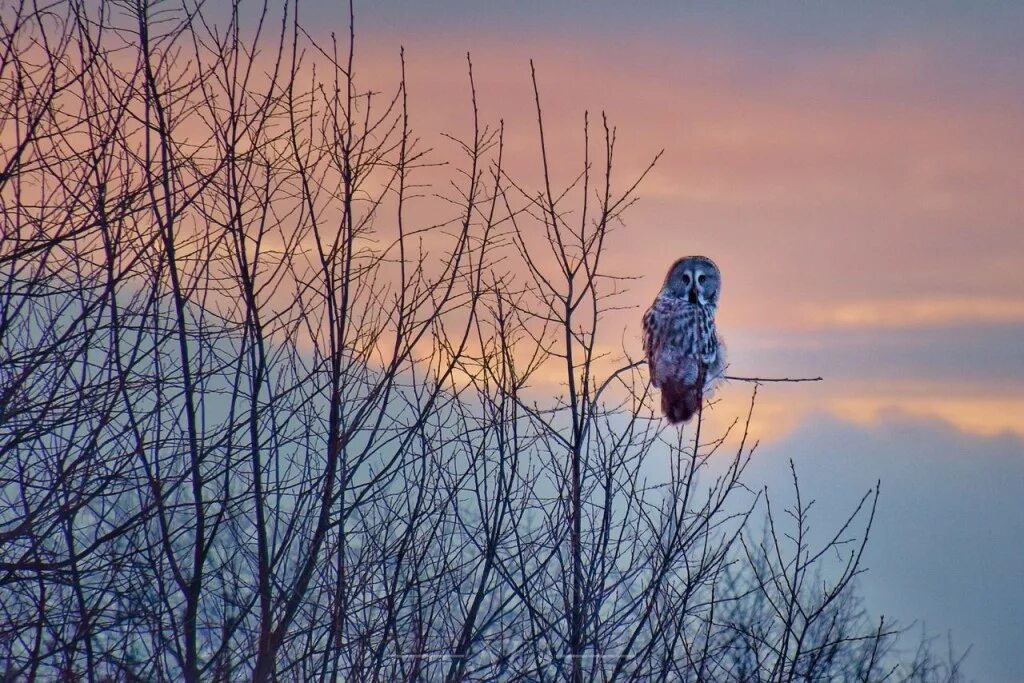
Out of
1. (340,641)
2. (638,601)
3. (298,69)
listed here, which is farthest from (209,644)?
(298,69)

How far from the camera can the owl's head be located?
11008 mm

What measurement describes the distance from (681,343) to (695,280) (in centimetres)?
112

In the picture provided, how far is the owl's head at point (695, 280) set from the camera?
36.1 ft

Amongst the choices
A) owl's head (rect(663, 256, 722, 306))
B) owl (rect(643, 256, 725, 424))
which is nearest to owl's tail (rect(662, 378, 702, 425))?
owl (rect(643, 256, 725, 424))

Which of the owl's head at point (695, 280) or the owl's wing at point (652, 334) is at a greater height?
the owl's head at point (695, 280)

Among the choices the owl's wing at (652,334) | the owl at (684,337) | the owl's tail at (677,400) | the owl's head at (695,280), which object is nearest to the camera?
the owl's tail at (677,400)

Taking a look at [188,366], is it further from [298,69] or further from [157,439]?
[298,69]

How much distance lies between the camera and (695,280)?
11.1 m

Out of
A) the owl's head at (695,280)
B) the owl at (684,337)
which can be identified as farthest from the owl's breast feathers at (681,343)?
the owl's head at (695,280)

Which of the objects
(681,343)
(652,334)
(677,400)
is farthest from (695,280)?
(677,400)

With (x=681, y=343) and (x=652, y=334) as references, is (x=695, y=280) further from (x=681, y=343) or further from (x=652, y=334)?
(x=681, y=343)

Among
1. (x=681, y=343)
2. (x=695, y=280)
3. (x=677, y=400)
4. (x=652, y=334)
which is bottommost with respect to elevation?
(x=677, y=400)

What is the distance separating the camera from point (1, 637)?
5332mm

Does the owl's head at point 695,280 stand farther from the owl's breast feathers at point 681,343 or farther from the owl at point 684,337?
the owl's breast feathers at point 681,343
